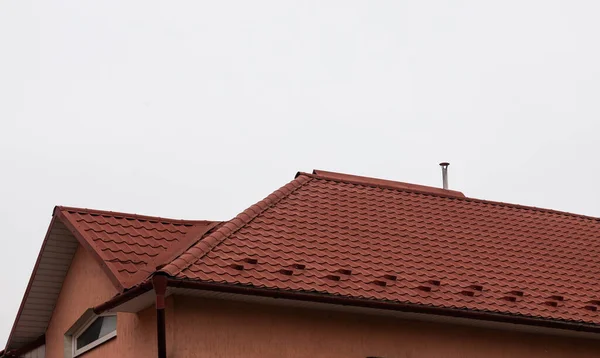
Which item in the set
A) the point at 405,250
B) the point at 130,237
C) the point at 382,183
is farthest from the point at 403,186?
the point at 130,237

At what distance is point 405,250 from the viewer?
1561 cm

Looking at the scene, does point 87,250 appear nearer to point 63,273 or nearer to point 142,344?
point 63,273

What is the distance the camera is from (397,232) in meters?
16.4

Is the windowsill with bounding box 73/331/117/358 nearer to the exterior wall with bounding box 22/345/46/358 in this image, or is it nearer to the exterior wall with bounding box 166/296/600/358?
the exterior wall with bounding box 22/345/46/358

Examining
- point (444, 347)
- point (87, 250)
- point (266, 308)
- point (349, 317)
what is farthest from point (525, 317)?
point (87, 250)

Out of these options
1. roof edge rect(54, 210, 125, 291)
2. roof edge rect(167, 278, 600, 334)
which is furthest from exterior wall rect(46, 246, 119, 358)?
roof edge rect(167, 278, 600, 334)

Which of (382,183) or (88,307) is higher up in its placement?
(382,183)

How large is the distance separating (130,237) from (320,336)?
10.0ft

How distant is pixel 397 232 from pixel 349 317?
9.69ft

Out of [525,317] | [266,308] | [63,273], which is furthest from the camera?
[63,273]

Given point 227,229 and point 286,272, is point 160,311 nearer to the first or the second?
point 286,272

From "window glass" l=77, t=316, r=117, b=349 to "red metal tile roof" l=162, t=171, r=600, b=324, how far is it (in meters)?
1.91

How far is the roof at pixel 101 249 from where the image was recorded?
13906mm

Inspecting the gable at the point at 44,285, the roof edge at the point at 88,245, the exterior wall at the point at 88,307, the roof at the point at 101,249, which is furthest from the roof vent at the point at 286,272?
the gable at the point at 44,285
